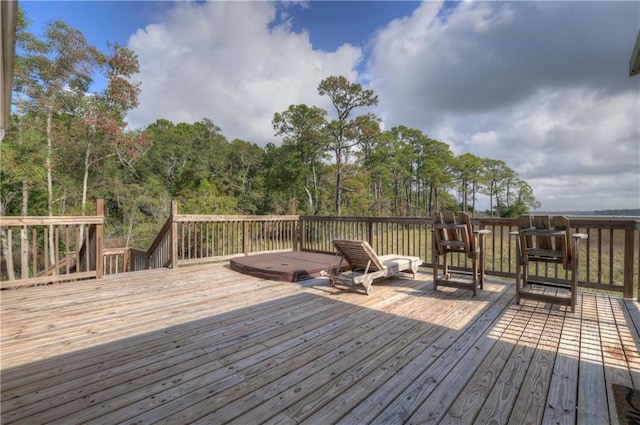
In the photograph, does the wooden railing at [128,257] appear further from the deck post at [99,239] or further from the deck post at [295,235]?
the deck post at [295,235]

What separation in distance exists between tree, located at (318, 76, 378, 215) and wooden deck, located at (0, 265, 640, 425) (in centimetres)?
1655

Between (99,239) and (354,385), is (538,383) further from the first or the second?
(99,239)

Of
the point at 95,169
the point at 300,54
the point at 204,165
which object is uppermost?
the point at 300,54

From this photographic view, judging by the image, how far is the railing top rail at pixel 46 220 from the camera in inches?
153

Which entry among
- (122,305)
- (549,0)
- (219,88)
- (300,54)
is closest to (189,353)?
(122,305)

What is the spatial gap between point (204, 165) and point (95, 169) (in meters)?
8.81

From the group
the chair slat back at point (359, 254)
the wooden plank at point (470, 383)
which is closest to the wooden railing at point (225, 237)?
the chair slat back at point (359, 254)

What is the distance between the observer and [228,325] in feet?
9.53

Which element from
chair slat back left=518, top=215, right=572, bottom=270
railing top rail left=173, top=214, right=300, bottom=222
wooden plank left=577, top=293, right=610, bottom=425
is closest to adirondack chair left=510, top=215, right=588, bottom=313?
chair slat back left=518, top=215, right=572, bottom=270

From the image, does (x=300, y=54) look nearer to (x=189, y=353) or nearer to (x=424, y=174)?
(x=189, y=353)

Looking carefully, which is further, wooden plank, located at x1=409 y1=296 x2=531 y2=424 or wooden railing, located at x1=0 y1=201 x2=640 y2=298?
wooden railing, located at x1=0 y1=201 x2=640 y2=298

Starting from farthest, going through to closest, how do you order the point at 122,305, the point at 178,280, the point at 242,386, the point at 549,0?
the point at 549,0, the point at 178,280, the point at 122,305, the point at 242,386

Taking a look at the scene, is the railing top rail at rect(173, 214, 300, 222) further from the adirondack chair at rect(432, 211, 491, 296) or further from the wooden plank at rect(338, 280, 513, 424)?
the wooden plank at rect(338, 280, 513, 424)

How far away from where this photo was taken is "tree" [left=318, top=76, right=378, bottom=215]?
59.3 feet
